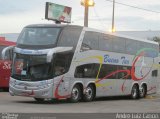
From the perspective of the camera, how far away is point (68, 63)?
2119cm

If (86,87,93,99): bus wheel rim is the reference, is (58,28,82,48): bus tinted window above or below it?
above

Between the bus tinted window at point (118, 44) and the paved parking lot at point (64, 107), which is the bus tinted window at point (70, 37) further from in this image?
the bus tinted window at point (118, 44)

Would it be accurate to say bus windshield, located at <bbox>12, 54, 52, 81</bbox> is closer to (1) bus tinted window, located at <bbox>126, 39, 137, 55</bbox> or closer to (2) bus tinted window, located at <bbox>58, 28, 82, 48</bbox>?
(2) bus tinted window, located at <bbox>58, 28, 82, 48</bbox>

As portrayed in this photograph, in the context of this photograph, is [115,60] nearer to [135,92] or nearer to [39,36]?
[135,92]

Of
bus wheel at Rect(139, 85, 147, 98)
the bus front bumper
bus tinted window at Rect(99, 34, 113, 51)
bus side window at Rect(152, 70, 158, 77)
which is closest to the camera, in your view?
the bus front bumper

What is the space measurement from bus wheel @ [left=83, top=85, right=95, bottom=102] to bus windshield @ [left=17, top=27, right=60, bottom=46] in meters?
3.53

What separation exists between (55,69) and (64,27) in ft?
6.34

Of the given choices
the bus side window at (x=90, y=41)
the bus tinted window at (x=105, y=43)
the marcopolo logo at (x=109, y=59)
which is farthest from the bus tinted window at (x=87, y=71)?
the bus tinted window at (x=105, y=43)

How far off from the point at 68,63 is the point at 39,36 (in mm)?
1746

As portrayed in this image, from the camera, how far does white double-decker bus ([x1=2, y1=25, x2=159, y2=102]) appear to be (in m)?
20.4

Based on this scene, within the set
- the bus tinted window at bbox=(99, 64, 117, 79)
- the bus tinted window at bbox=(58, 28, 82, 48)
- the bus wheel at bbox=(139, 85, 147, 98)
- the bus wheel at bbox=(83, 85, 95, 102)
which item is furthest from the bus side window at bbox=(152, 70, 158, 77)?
the bus tinted window at bbox=(58, 28, 82, 48)

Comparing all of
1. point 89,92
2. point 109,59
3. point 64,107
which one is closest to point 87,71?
point 89,92

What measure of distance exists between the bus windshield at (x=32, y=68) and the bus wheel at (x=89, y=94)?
120 inches

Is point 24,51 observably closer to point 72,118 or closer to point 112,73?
point 112,73
